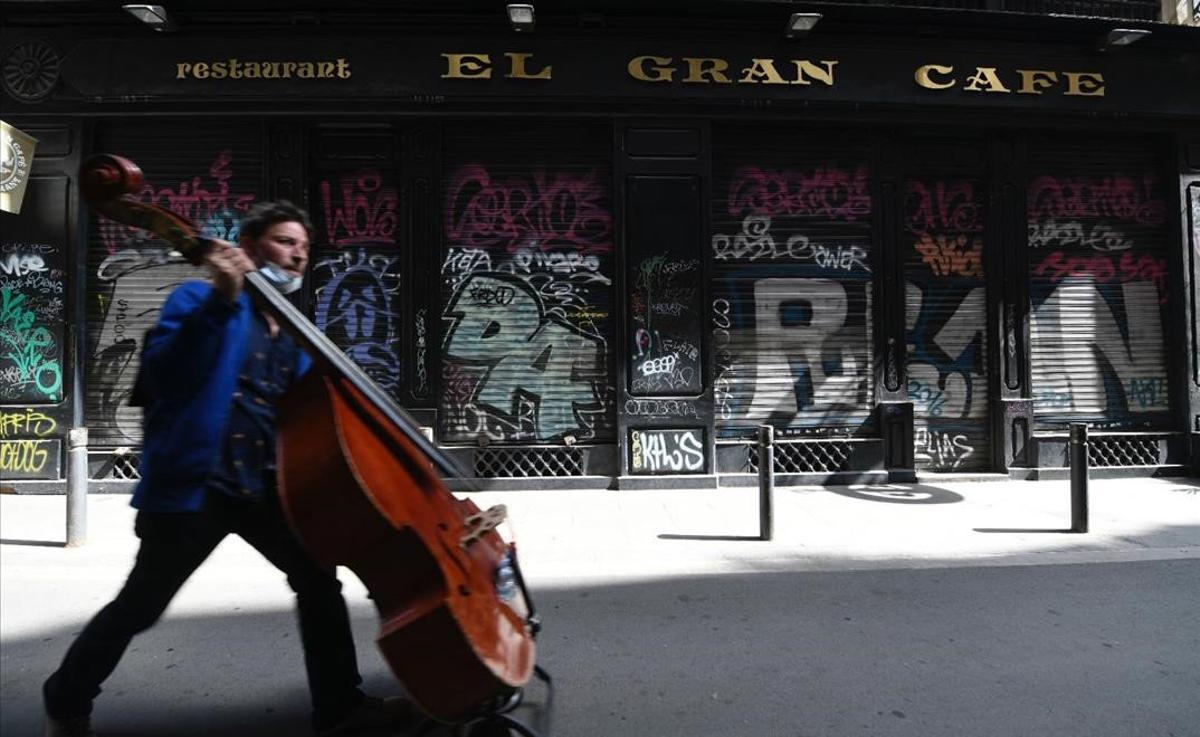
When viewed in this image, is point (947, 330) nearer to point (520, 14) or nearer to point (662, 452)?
point (662, 452)

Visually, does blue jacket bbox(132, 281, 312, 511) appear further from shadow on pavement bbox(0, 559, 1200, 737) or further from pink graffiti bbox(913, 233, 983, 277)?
pink graffiti bbox(913, 233, 983, 277)

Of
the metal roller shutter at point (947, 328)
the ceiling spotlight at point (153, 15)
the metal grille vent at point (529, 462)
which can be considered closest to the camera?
the ceiling spotlight at point (153, 15)

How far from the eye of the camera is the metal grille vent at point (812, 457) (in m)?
8.45

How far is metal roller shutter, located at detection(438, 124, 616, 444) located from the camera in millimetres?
8273

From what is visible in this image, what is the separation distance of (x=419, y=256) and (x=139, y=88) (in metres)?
3.58

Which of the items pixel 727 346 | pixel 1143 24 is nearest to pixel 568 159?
pixel 727 346

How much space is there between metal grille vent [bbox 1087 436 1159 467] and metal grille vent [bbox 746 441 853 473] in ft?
10.8

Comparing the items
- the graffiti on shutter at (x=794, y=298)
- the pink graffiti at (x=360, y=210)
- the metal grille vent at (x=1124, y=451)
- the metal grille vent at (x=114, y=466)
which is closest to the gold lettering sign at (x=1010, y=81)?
the graffiti on shutter at (x=794, y=298)

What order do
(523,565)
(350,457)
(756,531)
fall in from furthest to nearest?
(756,531) < (523,565) < (350,457)

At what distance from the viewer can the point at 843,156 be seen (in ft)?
28.7

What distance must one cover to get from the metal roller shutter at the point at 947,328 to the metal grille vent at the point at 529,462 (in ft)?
14.3

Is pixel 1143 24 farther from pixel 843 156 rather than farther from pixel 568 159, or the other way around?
pixel 568 159

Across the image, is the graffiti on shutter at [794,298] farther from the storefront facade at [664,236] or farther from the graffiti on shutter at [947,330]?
the graffiti on shutter at [947,330]

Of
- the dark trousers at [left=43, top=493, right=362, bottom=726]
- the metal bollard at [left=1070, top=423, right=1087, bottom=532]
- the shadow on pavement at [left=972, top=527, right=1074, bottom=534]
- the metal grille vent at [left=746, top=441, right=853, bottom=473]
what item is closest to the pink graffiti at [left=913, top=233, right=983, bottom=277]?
the metal grille vent at [left=746, top=441, right=853, bottom=473]
